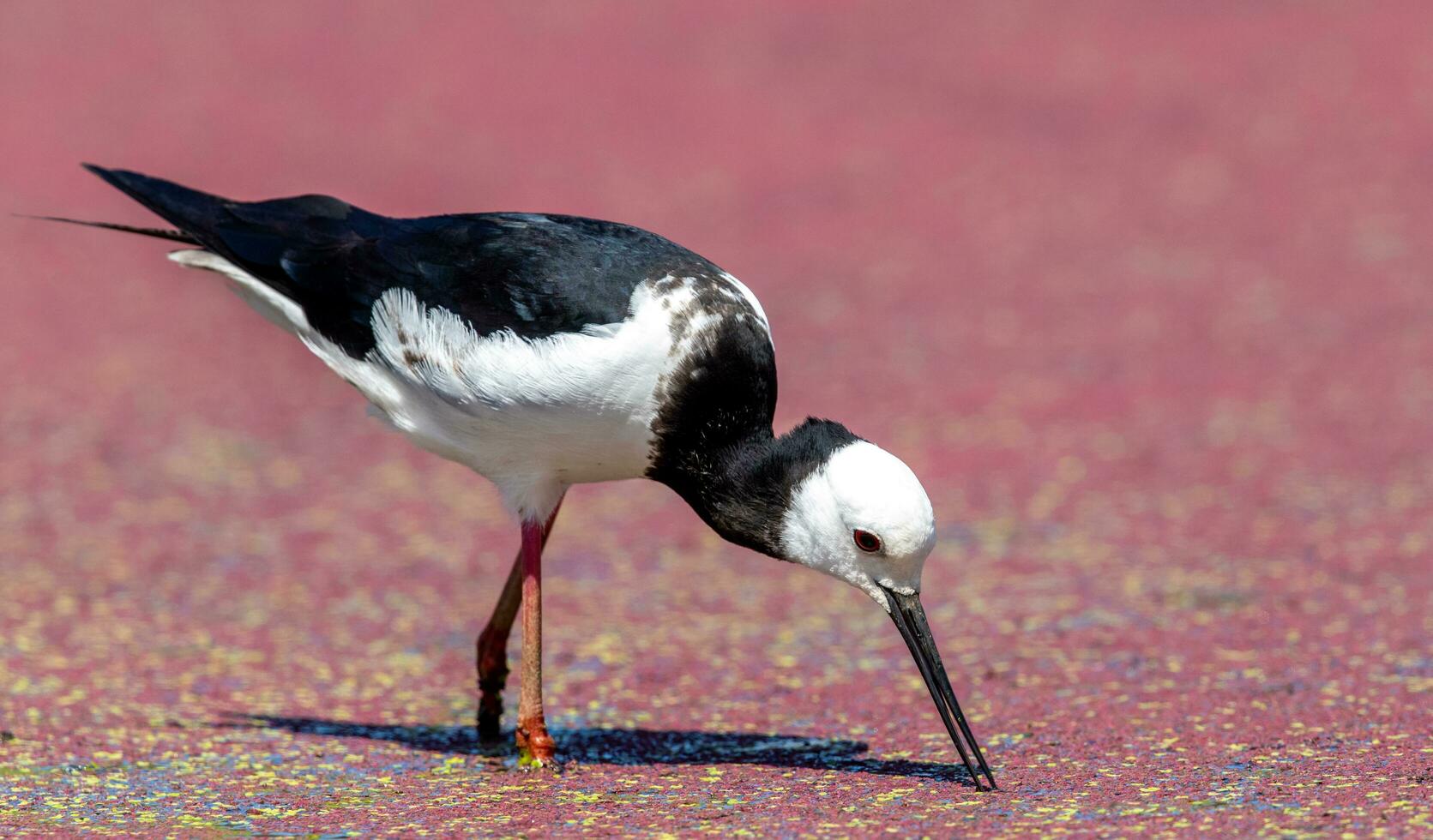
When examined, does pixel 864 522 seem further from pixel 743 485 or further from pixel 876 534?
pixel 743 485

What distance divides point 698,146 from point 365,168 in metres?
3.11

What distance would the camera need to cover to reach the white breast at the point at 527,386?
19.7 feet

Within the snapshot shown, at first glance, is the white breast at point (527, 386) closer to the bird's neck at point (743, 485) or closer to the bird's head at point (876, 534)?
the bird's neck at point (743, 485)

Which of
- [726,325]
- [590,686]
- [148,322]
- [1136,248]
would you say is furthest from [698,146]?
[726,325]

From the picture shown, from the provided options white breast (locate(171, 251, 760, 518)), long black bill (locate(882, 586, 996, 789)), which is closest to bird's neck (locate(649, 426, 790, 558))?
white breast (locate(171, 251, 760, 518))

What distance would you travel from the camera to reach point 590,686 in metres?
7.69

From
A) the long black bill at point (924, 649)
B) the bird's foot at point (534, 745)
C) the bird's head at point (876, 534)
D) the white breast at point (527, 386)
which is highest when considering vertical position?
the white breast at point (527, 386)

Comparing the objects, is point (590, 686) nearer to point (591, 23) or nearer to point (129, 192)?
point (129, 192)

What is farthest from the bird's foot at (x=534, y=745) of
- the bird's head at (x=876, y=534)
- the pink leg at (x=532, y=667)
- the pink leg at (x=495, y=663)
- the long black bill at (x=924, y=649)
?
the long black bill at (x=924, y=649)

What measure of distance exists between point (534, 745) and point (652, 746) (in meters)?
0.55

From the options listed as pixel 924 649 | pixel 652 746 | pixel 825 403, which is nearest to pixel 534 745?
pixel 652 746

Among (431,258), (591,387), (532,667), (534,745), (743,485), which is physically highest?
(431,258)

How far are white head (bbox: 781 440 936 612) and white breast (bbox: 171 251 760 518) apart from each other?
60cm

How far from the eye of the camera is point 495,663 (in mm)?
7039
